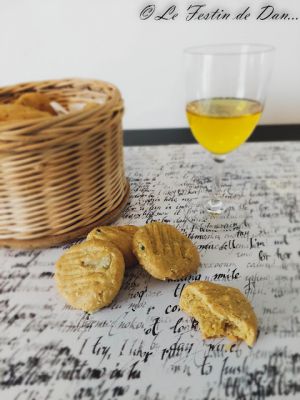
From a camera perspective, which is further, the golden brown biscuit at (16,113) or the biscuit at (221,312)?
the golden brown biscuit at (16,113)

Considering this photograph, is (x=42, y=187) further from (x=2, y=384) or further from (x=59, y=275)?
(x=2, y=384)

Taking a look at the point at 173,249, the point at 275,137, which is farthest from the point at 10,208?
the point at 275,137

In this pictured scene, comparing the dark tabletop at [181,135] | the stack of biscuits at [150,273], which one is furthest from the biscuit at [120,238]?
the dark tabletop at [181,135]

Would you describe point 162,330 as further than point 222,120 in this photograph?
No

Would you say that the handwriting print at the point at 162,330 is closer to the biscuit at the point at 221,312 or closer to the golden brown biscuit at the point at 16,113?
the biscuit at the point at 221,312

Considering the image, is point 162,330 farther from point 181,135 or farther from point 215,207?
point 181,135

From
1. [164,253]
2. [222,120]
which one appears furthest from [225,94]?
[164,253]
